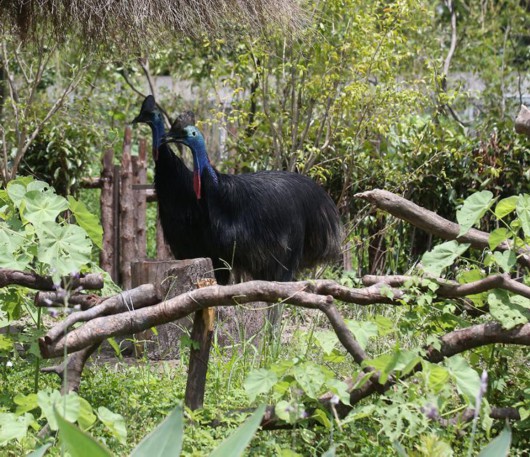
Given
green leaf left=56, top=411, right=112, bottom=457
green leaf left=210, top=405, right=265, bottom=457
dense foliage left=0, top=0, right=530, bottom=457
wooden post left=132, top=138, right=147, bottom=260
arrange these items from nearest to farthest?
green leaf left=56, top=411, right=112, bottom=457
green leaf left=210, top=405, right=265, bottom=457
dense foliage left=0, top=0, right=530, bottom=457
wooden post left=132, top=138, right=147, bottom=260

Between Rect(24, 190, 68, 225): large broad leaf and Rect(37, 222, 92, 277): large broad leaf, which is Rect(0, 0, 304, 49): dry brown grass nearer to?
Rect(24, 190, 68, 225): large broad leaf

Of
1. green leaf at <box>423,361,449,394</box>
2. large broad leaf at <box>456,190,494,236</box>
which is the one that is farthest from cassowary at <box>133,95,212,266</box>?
green leaf at <box>423,361,449,394</box>

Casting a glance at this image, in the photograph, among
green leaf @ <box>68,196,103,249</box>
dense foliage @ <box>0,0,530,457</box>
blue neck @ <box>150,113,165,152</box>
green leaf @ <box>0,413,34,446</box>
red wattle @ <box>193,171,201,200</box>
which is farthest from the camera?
blue neck @ <box>150,113,165,152</box>

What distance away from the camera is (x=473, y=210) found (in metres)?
3.68

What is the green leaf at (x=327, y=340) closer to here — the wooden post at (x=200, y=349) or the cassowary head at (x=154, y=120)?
the wooden post at (x=200, y=349)

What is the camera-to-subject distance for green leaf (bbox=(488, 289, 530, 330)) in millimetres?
3617

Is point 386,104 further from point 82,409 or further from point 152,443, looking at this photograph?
point 152,443

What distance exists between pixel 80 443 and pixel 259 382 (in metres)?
1.17

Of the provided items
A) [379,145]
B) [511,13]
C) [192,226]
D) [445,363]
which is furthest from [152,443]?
[511,13]

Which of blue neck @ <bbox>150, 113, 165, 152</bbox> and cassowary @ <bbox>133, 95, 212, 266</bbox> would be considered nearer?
cassowary @ <bbox>133, 95, 212, 266</bbox>

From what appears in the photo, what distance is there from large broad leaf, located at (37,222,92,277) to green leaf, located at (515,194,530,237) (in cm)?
156

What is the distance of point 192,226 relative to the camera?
22.2 ft

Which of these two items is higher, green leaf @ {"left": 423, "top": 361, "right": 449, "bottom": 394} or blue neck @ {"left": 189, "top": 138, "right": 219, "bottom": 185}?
green leaf @ {"left": 423, "top": 361, "right": 449, "bottom": 394}

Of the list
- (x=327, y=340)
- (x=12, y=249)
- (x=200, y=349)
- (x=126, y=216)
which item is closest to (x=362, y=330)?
(x=327, y=340)
